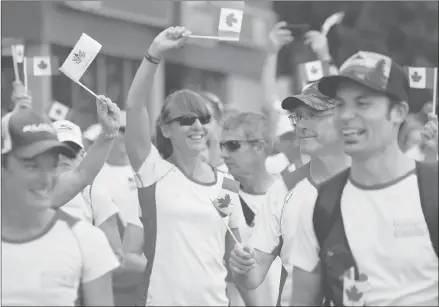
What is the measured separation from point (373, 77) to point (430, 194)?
57cm

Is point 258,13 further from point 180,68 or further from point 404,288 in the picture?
point 404,288

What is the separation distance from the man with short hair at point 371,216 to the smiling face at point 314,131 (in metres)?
0.78

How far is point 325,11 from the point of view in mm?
16734

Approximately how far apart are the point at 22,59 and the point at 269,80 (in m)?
2.11

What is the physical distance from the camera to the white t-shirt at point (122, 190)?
8188 millimetres

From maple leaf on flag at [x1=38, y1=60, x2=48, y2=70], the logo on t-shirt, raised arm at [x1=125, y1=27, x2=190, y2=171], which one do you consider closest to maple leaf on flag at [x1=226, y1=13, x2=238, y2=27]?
raised arm at [x1=125, y1=27, x2=190, y2=171]

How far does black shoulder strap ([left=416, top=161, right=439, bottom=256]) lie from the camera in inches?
184

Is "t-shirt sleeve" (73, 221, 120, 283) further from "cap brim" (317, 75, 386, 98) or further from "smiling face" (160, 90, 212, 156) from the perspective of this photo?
"smiling face" (160, 90, 212, 156)

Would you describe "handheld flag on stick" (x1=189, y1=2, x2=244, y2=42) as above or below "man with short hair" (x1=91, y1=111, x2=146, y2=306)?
above

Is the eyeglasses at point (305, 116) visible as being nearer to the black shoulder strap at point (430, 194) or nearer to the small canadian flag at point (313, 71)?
the black shoulder strap at point (430, 194)

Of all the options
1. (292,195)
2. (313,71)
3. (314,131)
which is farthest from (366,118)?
(313,71)

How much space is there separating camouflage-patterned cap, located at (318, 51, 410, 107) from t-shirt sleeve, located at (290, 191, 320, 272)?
1.72 ft

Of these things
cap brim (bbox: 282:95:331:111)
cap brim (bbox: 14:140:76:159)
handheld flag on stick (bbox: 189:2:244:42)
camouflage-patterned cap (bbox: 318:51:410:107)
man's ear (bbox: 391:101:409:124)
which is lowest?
cap brim (bbox: 14:140:76:159)

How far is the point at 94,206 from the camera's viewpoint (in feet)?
22.8
